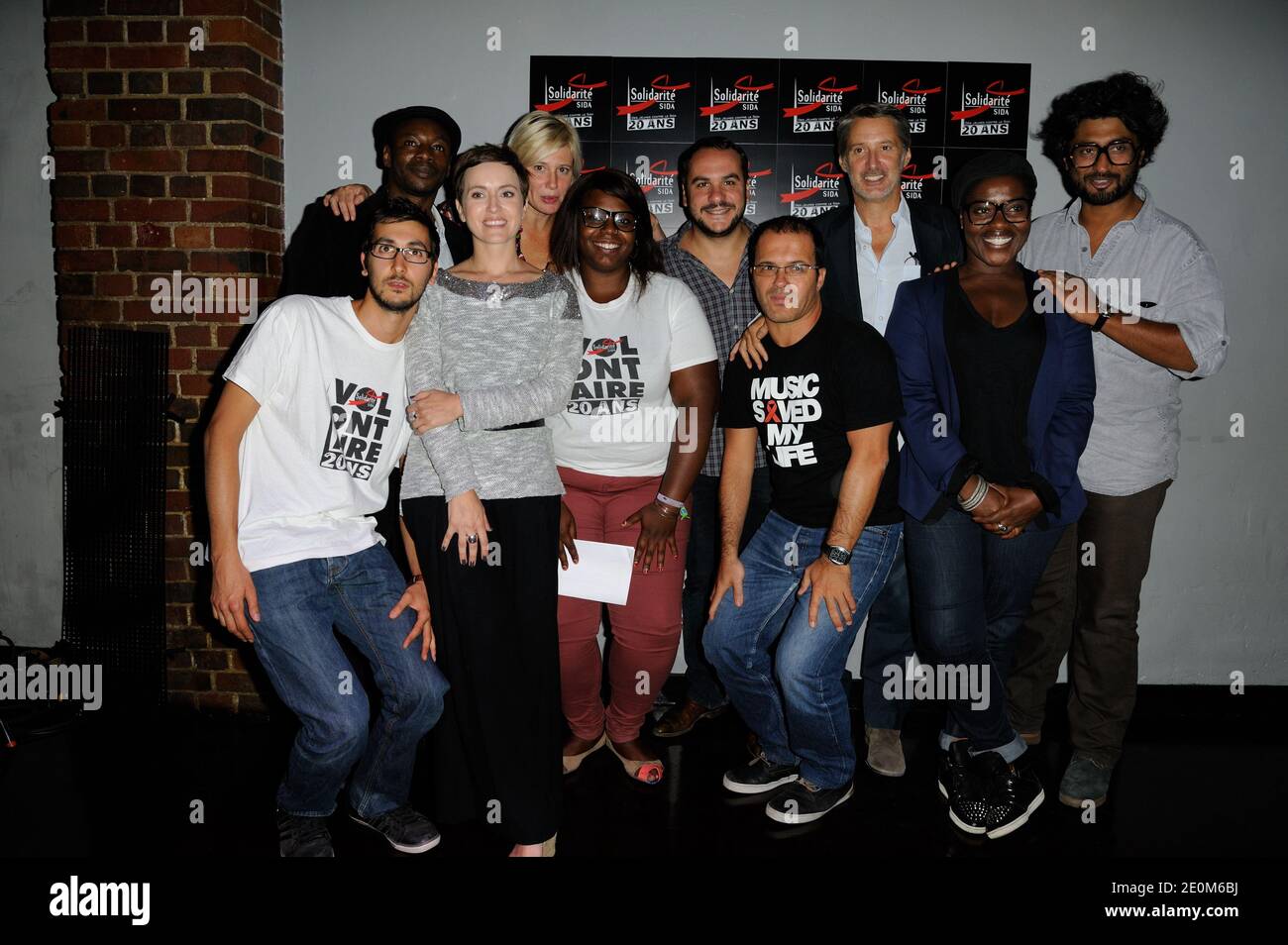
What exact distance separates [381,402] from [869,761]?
2.09 meters

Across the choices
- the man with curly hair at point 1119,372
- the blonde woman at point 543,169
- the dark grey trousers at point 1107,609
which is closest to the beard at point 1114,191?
the man with curly hair at point 1119,372

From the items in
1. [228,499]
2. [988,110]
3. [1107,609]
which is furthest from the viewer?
[988,110]

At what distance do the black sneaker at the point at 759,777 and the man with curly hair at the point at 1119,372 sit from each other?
922mm

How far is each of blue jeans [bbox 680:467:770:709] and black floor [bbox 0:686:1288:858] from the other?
0.17 metres

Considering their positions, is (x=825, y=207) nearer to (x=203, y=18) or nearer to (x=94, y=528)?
(x=203, y=18)

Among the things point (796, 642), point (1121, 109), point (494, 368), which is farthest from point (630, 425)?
point (1121, 109)

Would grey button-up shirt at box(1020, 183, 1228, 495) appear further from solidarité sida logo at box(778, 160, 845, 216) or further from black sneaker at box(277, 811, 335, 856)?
black sneaker at box(277, 811, 335, 856)

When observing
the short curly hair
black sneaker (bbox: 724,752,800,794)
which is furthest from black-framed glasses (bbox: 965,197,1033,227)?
black sneaker (bbox: 724,752,800,794)

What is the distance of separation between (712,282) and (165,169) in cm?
216

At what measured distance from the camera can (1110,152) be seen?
107 inches

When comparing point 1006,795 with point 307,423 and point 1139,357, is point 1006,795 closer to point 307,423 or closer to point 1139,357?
point 1139,357

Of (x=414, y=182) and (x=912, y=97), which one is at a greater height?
(x=912, y=97)

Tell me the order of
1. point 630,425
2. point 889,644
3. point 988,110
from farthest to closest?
point 988,110, point 889,644, point 630,425
